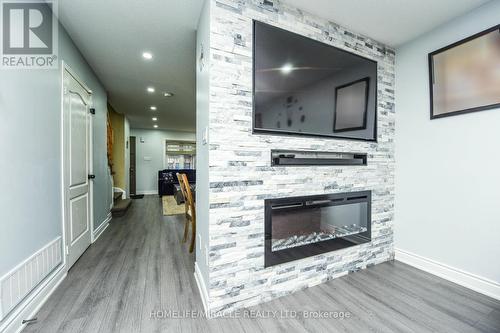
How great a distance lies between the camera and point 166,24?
6.67 feet

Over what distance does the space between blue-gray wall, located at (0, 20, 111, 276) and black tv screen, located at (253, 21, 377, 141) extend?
1666 mm

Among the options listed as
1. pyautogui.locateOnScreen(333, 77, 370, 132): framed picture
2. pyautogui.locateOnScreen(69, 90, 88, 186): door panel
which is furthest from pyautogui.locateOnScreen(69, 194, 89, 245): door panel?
pyautogui.locateOnScreen(333, 77, 370, 132): framed picture

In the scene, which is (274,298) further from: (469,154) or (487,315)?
(469,154)

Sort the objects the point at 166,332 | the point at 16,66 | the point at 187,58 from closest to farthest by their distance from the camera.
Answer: the point at 166,332 < the point at 16,66 < the point at 187,58

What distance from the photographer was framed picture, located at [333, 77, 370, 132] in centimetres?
201

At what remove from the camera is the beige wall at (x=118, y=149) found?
5371 millimetres

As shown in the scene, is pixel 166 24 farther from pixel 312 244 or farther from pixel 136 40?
→ pixel 312 244

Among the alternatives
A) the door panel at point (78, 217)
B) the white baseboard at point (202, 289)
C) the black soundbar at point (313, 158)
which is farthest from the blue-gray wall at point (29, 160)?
the black soundbar at point (313, 158)

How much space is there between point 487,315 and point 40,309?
335 cm

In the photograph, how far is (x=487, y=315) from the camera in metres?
1.51

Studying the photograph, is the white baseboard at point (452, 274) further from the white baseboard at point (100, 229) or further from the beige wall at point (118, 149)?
the beige wall at point (118, 149)

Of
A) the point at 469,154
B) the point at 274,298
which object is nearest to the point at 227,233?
the point at 274,298

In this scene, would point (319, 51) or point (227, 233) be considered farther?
point (319, 51)
